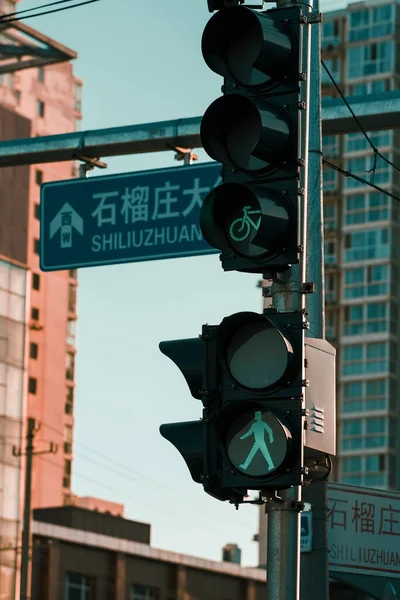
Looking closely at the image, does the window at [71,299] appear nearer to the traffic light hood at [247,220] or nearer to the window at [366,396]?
the window at [366,396]

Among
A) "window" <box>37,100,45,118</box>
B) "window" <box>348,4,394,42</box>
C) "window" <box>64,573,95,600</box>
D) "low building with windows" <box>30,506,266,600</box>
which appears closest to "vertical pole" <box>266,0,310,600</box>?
"low building with windows" <box>30,506,266,600</box>

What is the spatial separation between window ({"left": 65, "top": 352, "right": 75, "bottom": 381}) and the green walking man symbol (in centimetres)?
10574

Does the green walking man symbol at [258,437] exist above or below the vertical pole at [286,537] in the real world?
above

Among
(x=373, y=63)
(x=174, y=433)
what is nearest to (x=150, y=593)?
(x=174, y=433)

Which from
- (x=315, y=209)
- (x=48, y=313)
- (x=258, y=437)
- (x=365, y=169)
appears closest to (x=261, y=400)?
(x=258, y=437)

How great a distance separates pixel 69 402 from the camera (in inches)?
4456

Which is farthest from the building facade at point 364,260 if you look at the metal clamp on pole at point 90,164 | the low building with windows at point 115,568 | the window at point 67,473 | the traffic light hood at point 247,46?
the traffic light hood at point 247,46

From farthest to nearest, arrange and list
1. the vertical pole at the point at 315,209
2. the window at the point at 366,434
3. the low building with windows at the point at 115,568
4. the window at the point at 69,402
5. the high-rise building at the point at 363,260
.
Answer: the window at the point at 69,402 → the high-rise building at the point at 363,260 → the window at the point at 366,434 → the low building with windows at the point at 115,568 → the vertical pole at the point at 315,209

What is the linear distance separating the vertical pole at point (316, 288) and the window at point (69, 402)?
104401mm

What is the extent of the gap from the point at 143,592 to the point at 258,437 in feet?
145

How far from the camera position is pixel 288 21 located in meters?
7.10

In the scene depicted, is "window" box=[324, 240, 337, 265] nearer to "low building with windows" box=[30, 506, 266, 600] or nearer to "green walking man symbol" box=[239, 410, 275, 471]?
"low building with windows" box=[30, 506, 266, 600]

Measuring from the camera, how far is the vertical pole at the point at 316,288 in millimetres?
8203

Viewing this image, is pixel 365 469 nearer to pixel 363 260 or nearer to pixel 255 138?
pixel 363 260
